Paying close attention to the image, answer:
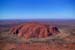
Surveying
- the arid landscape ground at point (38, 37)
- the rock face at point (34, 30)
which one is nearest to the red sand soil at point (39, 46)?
the arid landscape ground at point (38, 37)

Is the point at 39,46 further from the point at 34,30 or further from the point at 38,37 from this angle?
the point at 34,30

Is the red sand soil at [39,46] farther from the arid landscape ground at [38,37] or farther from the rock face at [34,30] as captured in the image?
the rock face at [34,30]

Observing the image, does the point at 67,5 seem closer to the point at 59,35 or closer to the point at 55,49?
the point at 59,35

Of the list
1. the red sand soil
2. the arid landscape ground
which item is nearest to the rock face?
the arid landscape ground

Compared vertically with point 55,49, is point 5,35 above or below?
above

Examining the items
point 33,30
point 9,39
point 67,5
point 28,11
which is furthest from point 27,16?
point 67,5

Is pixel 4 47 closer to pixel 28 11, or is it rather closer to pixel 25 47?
pixel 25 47

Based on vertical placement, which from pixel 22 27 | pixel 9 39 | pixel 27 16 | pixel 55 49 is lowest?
pixel 55 49

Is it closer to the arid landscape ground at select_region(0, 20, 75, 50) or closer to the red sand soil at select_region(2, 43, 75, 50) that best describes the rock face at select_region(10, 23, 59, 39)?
the arid landscape ground at select_region(0, 20, 75, 50)
